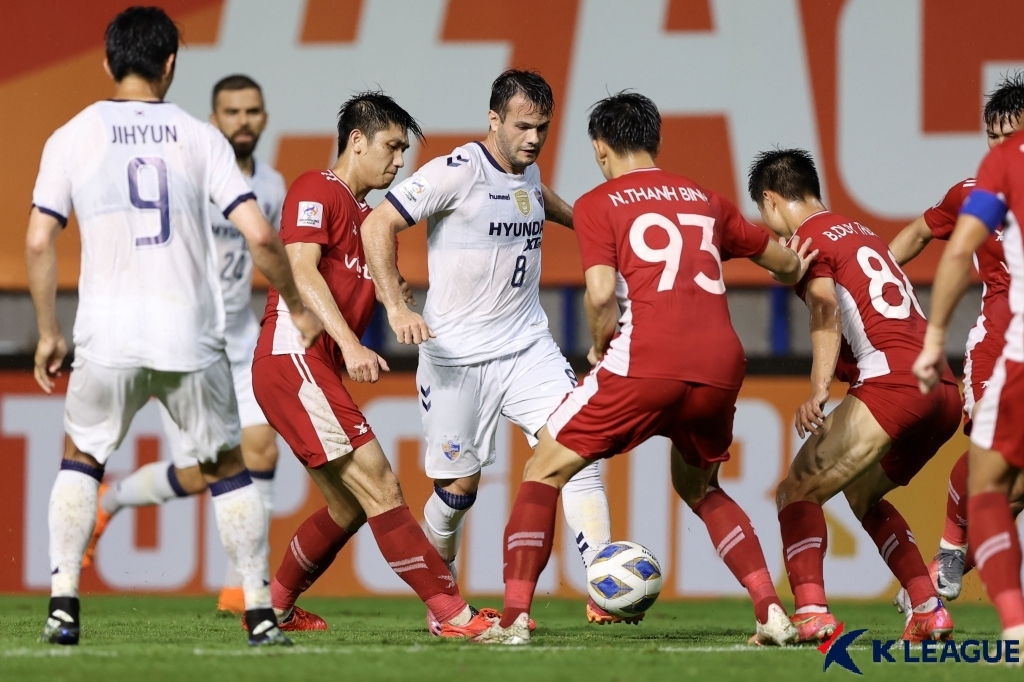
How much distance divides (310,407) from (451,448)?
853mm

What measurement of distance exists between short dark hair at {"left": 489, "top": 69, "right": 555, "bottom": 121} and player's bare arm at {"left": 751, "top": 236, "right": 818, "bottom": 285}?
129 centimetres

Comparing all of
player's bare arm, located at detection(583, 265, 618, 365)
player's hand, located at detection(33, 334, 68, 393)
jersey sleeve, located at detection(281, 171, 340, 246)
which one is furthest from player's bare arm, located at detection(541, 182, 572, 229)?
player's hand, located at detection(33, 334, 68, 393)

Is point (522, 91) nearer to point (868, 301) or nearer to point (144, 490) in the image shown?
point (868, 301)

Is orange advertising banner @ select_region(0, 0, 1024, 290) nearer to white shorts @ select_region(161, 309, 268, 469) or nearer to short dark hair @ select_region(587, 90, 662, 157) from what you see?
white shorts @ select_region(161, 309, 268, 469)

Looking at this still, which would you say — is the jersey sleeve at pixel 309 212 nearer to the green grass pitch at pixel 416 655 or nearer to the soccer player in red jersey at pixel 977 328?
the green grass pitch at pixel 416 655

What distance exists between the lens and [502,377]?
252 inches

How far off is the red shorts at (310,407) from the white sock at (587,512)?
3.49 ft

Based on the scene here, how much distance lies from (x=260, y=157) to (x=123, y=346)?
14.8 ft

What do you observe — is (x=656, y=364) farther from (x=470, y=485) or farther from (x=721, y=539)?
(x=470, y=485)

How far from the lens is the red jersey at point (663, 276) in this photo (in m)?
5.12

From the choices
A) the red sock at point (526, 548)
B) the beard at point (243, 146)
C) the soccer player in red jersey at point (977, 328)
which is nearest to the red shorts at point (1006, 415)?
the red sock at point (526, 548)

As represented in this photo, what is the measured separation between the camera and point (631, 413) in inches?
202

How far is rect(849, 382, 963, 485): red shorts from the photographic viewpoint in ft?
18.4

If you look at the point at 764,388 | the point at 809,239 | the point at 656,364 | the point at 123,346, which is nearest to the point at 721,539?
the point at 656,364
